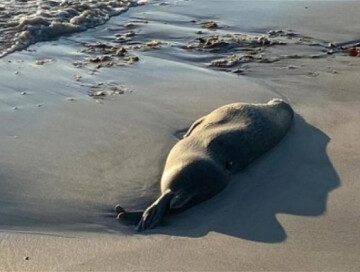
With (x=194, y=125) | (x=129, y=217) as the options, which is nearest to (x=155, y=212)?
(x=129, y=217)

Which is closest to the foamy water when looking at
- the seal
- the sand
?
the sand

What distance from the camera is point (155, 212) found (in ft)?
12.6

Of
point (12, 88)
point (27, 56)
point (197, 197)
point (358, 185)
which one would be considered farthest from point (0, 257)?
point (27, 56)

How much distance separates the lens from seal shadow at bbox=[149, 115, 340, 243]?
378 centimetres

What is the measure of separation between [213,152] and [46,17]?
16.5 feet

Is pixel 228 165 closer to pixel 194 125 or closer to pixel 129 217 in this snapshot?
pixel 194 125

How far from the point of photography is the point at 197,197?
4.04 meters

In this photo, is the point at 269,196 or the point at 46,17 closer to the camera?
the point at 269,196

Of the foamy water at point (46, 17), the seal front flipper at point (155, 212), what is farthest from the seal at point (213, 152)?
the foamy water at point (46, 17)

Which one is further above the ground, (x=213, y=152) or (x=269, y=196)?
(x=213, y=152)

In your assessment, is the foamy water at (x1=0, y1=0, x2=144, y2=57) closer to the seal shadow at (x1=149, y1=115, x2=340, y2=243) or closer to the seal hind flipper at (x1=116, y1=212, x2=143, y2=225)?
the seal shadow at (x1=149, y1=115, x2=340, y2=243)

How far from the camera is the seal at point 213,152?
12.9 ft

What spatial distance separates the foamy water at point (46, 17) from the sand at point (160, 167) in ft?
1.46

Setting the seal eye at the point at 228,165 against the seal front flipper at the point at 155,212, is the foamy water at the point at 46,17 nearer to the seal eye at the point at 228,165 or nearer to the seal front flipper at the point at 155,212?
the seal eye at the point at 228,165
